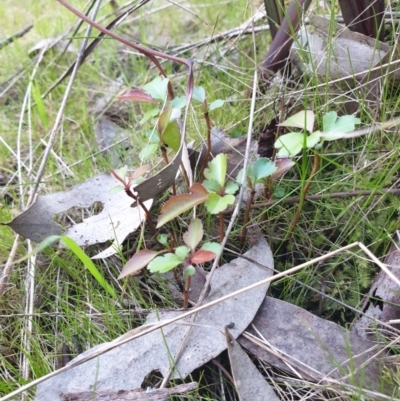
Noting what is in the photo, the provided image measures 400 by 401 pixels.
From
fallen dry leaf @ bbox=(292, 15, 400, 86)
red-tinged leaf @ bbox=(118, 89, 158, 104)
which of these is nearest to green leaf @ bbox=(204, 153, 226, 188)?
red-tinged leaf @ bbox=(118, 89, 158, 104)

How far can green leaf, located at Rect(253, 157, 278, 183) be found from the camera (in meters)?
0.89

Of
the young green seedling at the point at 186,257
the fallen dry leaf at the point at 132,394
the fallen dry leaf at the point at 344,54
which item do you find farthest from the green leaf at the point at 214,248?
the fallen dry leaf at the point at 344,54

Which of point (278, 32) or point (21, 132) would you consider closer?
point (278, 32)

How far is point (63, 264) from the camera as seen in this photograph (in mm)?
1011

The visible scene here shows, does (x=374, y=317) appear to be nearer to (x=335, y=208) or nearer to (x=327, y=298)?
(x=327, y=298)

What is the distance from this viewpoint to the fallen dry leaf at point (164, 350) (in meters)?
0.81

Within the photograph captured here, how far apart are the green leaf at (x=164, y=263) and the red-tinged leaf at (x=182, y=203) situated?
0.06 metres

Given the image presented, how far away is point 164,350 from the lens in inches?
33.3

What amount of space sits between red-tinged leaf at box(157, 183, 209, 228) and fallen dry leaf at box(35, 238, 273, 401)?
0.56 feet

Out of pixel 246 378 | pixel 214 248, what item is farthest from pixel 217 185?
pixel 246 378

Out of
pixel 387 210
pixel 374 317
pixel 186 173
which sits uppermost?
pixel 186 173

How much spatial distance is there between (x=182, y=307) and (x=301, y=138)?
1.31ft

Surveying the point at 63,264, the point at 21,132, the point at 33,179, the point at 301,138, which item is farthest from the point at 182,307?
the point at 21,132

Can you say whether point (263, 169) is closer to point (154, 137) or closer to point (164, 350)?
point (154, 137)
